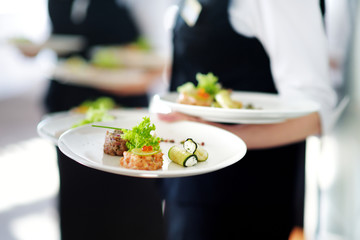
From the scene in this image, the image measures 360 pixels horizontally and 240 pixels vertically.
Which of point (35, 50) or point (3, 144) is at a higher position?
point (35, 50)

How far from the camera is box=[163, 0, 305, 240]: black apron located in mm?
1402

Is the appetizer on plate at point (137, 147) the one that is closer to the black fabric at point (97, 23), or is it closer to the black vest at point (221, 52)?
the black vest at point (221, 52)

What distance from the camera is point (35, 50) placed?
3.24 meters

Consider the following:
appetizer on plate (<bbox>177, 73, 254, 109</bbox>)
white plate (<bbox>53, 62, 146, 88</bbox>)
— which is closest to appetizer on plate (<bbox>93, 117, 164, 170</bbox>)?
appetizer on plate (<bbox>177, 73, 254, 109</bbox>)

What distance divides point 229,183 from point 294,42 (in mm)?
598

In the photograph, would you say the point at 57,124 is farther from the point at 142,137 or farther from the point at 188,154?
the point at 188,154

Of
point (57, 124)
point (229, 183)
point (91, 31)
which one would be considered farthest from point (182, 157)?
point (91, 31)

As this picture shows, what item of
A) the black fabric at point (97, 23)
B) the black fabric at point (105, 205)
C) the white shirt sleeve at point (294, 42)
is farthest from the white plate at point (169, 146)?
the black fabric at point (97, 23)

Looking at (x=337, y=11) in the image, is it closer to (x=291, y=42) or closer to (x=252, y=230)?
(x=291, y=42)

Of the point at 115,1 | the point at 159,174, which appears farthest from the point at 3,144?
the point at 159,174

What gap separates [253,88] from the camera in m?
1.46

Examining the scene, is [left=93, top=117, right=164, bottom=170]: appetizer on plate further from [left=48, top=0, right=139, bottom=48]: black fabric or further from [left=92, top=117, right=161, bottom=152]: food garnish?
[left=48, top=0, right=139, bottom=48]: black fabric

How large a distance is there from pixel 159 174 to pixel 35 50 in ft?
9.47

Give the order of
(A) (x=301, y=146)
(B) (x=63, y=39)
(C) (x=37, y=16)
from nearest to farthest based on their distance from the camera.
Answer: (A) (x=301, y=146) < (B) (x=63, y=39) < (C) (x=37, y=16)
